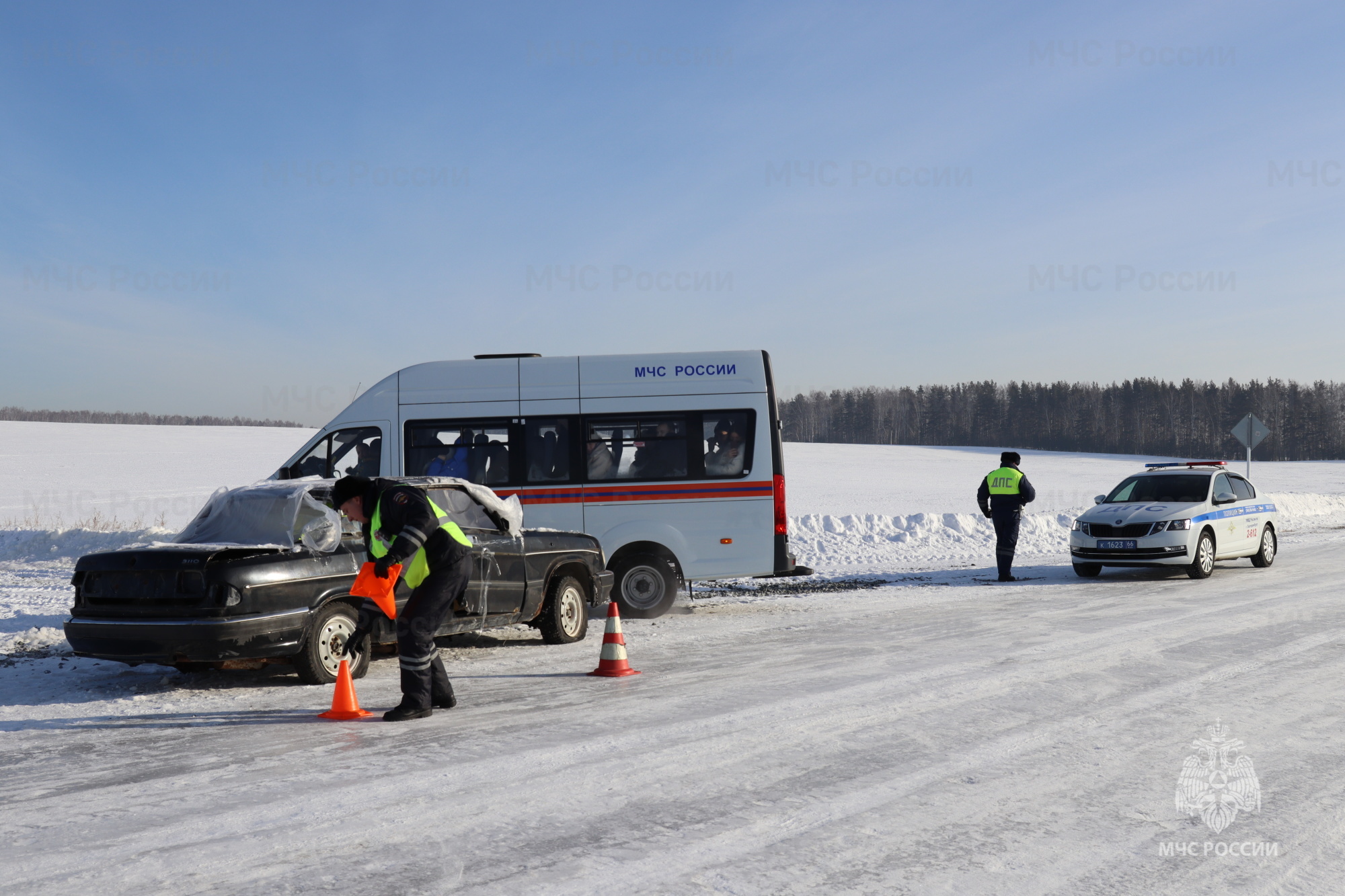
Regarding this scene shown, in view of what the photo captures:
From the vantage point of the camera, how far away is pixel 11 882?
12.5ft

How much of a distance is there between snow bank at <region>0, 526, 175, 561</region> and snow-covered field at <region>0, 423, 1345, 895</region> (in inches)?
261

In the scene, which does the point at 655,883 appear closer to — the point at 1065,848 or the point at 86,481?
the point at 1065,848

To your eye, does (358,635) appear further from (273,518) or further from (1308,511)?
(1308,511)

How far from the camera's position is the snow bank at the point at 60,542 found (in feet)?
57.1

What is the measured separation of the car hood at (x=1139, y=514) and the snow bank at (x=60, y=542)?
15.2m

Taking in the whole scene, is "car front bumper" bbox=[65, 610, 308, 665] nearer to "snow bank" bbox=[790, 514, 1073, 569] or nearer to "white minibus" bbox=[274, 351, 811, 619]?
"white minibus" bbox=[274, 351, 811, 619]

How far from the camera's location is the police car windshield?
50.5 feet

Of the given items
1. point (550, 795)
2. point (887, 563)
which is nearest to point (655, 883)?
point (550, 795)

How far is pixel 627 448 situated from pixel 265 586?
213 inches

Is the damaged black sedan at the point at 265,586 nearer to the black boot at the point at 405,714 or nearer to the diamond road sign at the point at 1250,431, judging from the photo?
the black boot at the point at 405,714

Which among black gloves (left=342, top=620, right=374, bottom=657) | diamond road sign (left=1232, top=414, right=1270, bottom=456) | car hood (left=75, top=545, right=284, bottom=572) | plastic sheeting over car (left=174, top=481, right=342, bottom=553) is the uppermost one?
diamond road sign (left=1232, top=414, right=1270, bottom=456)

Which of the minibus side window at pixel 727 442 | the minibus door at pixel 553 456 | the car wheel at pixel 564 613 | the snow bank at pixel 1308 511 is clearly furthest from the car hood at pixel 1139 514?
the snow bank at pixel 1308 511

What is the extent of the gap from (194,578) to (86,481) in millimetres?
34397

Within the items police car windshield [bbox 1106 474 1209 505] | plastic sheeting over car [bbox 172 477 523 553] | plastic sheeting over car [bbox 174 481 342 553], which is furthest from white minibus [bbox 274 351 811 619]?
police car windshield [bbox 1106 474 1209 505]
